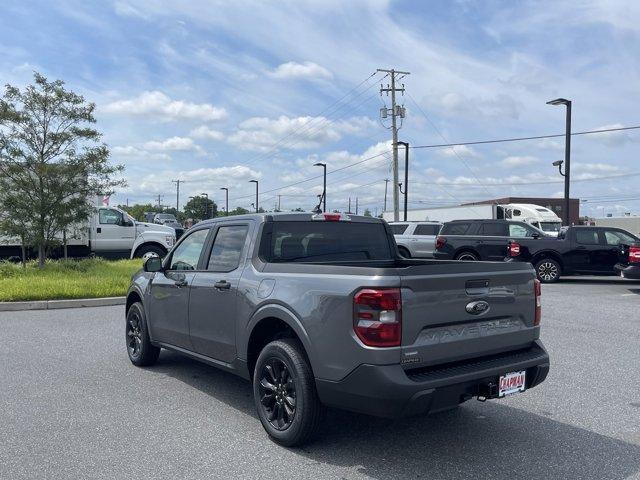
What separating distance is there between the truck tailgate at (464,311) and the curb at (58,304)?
30.0ft

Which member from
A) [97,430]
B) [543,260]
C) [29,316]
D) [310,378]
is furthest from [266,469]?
[543,260]

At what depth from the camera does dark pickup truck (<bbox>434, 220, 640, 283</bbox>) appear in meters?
15.6

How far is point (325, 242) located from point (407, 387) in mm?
1941

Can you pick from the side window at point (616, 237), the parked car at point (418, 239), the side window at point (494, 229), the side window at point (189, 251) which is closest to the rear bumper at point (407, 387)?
the side window at point (189, 251)

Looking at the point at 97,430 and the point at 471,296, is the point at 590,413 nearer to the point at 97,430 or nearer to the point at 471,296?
the point at 471,296

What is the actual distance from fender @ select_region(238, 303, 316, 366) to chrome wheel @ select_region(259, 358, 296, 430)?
29cm

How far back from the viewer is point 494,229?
17969mm

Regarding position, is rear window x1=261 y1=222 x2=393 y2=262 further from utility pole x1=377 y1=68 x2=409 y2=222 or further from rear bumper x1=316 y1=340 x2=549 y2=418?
utility pole x1=377 y1=68 x2=409 y2=222

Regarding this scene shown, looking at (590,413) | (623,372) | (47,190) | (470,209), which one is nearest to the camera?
(590,413)

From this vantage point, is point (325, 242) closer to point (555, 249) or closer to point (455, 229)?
point (555, 249)

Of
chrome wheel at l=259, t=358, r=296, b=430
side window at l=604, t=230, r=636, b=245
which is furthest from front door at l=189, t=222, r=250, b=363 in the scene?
side window at l=604, t=230, r=636, b=245

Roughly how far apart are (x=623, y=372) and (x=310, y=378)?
4118 mm

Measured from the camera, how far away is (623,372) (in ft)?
20.9

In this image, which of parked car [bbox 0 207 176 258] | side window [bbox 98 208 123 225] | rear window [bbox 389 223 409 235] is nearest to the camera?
parked car [bbox 0 207 176 258]
